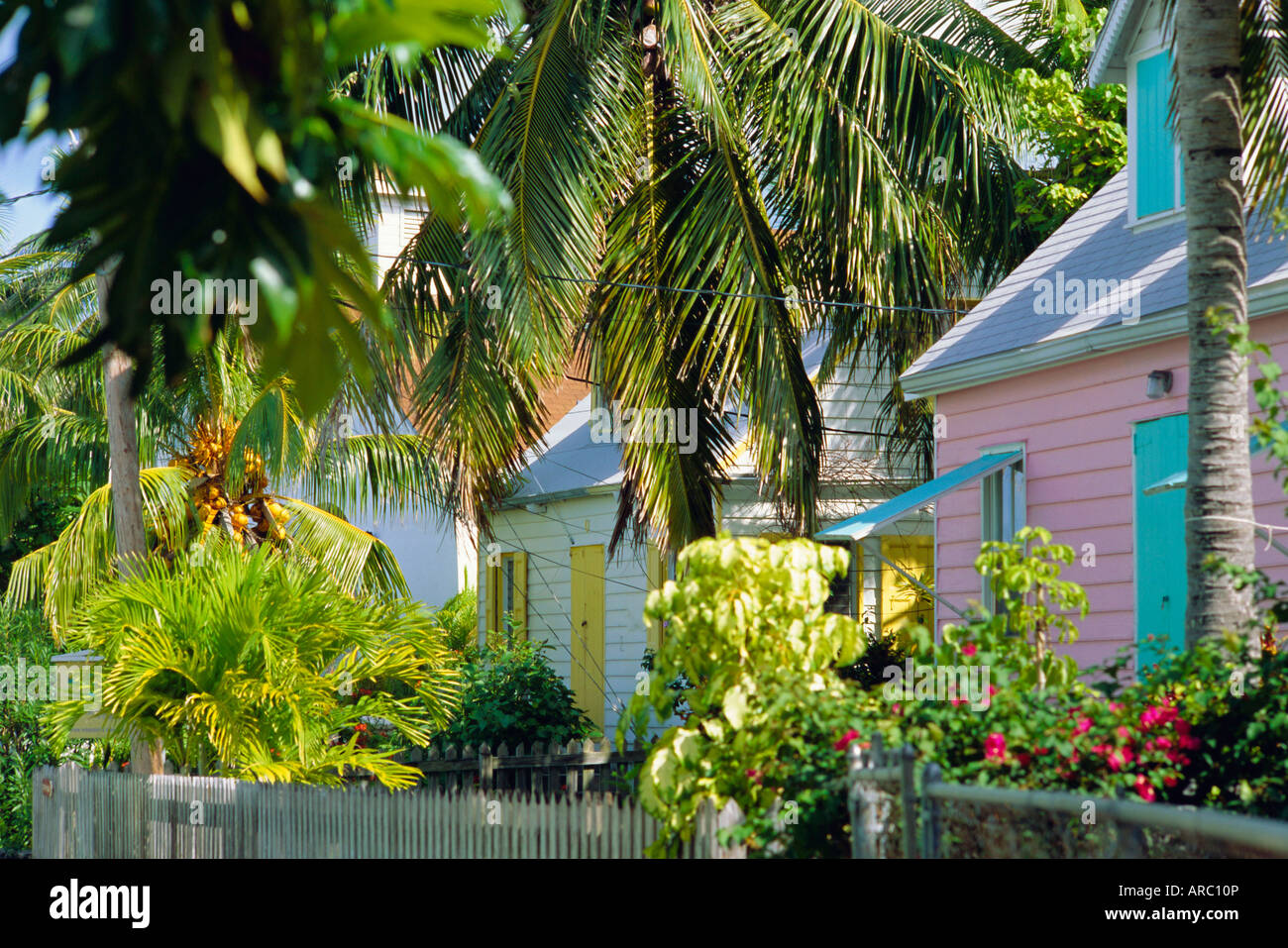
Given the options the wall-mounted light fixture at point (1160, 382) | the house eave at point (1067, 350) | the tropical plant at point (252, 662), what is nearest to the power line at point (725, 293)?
the house eave at point (1067, 350)

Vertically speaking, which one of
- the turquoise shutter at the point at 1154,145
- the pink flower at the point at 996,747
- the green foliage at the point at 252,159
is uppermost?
the turquoise shutter at the point at 1154,145

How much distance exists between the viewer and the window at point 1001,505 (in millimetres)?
11102

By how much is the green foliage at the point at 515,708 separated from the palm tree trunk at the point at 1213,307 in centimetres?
736

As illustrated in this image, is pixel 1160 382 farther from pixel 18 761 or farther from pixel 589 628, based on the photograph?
pixel 18 761

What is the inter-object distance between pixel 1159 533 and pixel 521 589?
11.4 meters

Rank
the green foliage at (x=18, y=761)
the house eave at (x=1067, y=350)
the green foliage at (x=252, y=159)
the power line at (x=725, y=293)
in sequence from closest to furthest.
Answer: the green foliage at (x=252, y=159) → the house eave at (x=1067, y=350) → the power line at (x=725, y=293) → the green foliage at (x=18, y=761)

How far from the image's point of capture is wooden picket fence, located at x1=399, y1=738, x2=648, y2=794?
10453mm

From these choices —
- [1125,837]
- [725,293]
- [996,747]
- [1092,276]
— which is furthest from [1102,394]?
[1125,837]

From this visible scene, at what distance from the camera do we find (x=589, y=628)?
18.3m

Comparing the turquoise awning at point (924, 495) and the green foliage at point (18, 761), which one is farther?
the green foliage at point (18, 761)

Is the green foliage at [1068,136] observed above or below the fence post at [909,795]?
above

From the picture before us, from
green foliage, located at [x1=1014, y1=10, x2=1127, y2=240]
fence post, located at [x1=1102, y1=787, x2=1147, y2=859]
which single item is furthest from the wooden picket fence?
green foliage, located at [x1=1014, y1=10, x2=1127, y2=240]

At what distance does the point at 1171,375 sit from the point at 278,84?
28.1 ft

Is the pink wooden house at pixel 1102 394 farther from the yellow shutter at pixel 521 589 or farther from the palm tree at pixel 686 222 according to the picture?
the yellow shutter at pixel 521 589
